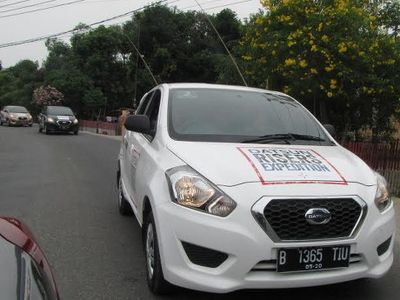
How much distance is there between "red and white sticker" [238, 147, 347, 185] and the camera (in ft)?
12.5

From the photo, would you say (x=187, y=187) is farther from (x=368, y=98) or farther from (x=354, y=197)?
(x=368, y=98)

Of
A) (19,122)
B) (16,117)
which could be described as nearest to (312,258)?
(16,117)

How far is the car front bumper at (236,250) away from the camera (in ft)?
11.8

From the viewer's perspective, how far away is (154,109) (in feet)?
18.4

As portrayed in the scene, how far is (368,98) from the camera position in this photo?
13.2 m

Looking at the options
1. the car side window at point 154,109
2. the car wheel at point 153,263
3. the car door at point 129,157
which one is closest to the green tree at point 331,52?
the car door at point 129,157

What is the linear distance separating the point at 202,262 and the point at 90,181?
7.12 m

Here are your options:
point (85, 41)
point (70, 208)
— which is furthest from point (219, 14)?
point (70, 208)

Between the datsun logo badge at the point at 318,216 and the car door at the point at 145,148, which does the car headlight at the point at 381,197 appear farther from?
the car door at the point at 145,148

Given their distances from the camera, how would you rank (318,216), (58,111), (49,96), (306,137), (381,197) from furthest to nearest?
(49,96) < (58,111) < (306,137) < (381,197) < (318,216)

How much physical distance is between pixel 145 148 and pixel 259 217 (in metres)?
1.82

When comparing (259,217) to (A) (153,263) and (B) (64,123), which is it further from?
(B) (64,123)

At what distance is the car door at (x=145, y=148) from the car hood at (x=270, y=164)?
440 mm

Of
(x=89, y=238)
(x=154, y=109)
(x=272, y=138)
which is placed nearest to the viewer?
(x=272, y=138)
